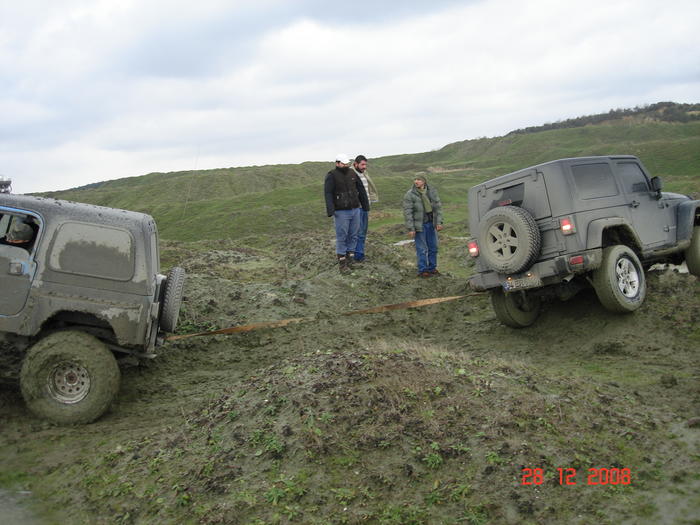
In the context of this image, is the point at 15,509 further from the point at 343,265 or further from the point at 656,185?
the point at 656,185

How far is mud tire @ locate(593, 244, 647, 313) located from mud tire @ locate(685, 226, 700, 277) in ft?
5.71

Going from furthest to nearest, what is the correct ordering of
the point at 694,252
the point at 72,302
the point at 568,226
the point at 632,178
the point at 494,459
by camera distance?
the point at 694,252
the point at 632,178
the point at 568,226
the point at 72,302
the point at 494,459

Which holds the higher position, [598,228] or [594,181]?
[594,181]

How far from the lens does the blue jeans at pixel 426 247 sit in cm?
Answer: 1180

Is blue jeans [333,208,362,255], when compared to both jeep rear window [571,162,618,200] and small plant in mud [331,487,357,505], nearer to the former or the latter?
jeep rear window [571,162,618,200]

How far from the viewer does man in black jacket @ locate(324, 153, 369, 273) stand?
36.0 ft

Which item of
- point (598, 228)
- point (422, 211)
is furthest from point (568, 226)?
point (422, 211)

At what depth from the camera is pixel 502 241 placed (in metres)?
7.71

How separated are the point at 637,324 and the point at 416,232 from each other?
494 cm

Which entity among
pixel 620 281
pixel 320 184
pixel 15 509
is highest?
pixel 320 184

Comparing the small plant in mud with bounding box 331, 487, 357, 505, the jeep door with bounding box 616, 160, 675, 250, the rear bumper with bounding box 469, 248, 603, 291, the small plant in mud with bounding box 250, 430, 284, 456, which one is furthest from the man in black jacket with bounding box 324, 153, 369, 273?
the small plant in mud with bounding box 331, 487, 357, 505

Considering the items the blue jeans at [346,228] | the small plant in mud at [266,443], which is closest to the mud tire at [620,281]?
the small plant in mud at [266,443]

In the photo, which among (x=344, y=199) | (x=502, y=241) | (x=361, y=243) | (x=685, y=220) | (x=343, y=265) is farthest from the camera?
(x=361, y=243)

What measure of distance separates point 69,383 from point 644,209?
291 inches
